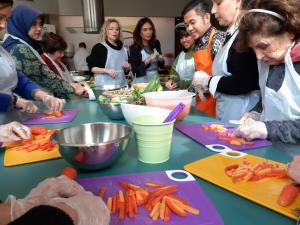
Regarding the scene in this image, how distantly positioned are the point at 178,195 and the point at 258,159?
336 millimetres

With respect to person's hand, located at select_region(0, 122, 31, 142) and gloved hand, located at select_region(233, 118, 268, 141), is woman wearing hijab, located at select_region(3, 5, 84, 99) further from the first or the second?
gloved hand, located at select_region(233, 118, 268, 141)

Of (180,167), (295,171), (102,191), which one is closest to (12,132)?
(102,191)

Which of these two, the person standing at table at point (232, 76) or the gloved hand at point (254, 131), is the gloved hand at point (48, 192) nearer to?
the gloved hand at point (254, 131)

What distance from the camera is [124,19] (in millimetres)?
5426

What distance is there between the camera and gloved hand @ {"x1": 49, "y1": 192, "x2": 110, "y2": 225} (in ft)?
1.55

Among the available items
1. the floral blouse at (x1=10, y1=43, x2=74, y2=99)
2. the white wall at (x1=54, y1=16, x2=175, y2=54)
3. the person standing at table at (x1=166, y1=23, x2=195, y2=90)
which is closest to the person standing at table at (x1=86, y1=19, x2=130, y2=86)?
the person standing at table at (x1=166, y1=23, x2=195, y2=90)

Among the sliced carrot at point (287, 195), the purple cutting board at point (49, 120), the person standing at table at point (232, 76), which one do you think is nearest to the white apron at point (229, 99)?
the person standing at table at point (232, 76)

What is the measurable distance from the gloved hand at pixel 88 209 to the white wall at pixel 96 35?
5.29m

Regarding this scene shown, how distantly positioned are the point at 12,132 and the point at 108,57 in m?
2.54

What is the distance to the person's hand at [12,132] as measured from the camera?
973 mm

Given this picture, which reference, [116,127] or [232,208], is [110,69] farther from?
[232,208]

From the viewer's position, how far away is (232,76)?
1.42 m

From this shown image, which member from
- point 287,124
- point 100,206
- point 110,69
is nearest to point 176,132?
point 287,124

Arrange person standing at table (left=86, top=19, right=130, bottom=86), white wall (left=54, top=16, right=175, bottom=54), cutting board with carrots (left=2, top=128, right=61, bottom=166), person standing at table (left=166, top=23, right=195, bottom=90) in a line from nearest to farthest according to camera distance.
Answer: cutting board with carrots (left=2, top=128, right=61, bottom=166) → person standing at table (left=166, top=23, right=195, bottom=90) → person standing at table (left=86, top=19, right=130, bottom=86) → white wall (left=54, top=16, right=175, bottom=54)
